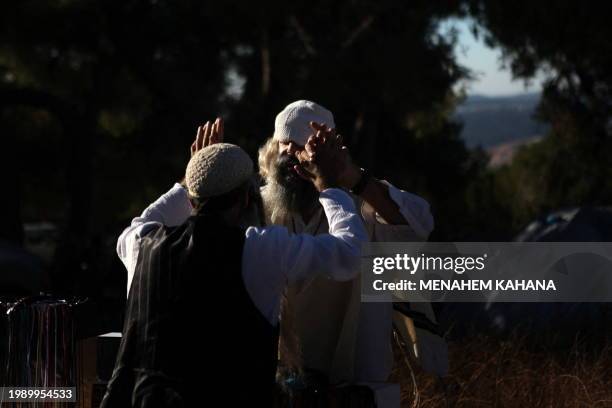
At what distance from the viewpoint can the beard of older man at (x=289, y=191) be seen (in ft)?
11.3

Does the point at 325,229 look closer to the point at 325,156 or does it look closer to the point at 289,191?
the point at 289,191

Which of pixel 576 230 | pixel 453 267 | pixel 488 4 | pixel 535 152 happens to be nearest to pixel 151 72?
pixel 488 4

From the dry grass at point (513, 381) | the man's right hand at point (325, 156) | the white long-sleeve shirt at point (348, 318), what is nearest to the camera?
the man's right hand at point (325, 156)

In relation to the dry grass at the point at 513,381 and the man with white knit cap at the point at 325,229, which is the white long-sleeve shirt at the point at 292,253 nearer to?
the man with white knit cap at the point at 325,229

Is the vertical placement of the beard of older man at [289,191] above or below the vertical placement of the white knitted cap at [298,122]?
below

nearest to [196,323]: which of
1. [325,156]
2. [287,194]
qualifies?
[325,156]

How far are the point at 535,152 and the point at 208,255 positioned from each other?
4525cm

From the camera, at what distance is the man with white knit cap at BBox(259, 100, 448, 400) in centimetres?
344

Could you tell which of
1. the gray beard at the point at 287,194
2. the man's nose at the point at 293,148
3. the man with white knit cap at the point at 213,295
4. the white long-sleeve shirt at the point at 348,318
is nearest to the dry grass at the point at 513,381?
the white long-sleeve shirt at the point at 348,318

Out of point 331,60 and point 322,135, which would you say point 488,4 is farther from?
point 322,135

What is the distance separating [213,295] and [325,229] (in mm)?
829

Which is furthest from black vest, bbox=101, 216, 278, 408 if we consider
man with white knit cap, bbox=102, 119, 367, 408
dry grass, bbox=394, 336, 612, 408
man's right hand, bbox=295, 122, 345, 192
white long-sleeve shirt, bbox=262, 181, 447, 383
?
dry grass, bbox=394, 336, 612, 408

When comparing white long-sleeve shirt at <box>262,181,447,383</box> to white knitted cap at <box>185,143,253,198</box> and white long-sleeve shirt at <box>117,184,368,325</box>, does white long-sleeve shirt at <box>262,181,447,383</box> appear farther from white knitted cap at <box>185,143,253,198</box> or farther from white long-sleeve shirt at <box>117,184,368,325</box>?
white knitted cap at <box>185,143,253,198</box>

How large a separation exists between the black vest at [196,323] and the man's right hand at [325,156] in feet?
1.52
